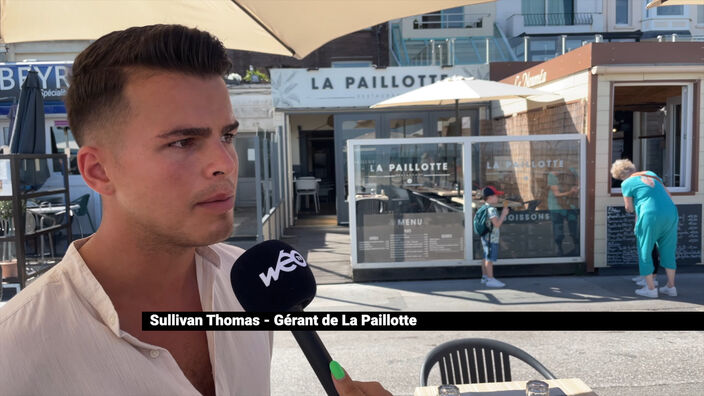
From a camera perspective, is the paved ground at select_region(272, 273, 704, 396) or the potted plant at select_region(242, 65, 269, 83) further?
the potted plant at select_region(242, 65, 269, 83)

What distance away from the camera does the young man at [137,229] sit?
97 cm

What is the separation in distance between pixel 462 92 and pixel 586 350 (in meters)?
4.83

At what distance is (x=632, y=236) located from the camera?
301 inches

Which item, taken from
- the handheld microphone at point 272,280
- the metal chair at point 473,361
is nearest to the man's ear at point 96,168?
the handheld microphone at point 272,280

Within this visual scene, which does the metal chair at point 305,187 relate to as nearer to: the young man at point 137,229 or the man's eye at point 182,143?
the young man at point 137,229

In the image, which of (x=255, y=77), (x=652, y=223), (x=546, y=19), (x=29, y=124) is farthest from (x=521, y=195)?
(x=546, y=19)

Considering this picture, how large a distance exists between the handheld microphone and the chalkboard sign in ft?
24.5

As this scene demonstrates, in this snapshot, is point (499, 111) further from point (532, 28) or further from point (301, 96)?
point (532, 28)

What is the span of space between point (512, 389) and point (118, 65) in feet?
7.41

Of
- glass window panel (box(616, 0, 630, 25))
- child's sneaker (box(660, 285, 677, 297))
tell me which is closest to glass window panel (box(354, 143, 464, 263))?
child's sneaker (box(660, 285, 677, 297))

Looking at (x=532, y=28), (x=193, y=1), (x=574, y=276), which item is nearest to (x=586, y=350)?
(x=574, y=276)

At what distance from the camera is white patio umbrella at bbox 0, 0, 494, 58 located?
236 cm

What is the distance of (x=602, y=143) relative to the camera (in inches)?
300

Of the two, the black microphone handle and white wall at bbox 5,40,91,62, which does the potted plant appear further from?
the black microphone handle
